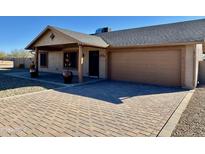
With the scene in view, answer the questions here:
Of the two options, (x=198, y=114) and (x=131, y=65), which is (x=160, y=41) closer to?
(x=131, y=65)

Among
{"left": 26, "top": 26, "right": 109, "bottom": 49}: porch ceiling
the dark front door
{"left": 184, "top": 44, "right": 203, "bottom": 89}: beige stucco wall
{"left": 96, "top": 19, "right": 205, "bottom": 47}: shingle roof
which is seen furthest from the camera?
the dark front door

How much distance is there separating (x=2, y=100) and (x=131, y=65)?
8425 mm

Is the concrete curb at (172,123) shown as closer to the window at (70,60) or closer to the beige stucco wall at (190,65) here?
the beige stucco wall at (190,65)

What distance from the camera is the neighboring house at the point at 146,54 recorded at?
34.0 feet

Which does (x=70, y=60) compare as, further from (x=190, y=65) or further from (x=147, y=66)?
(x=190, y=65)

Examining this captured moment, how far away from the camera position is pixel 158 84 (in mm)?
11562

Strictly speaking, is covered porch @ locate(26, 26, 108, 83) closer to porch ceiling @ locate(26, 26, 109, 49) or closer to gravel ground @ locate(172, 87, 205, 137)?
porch ceiling @ locate(26, 26, 109, 49)

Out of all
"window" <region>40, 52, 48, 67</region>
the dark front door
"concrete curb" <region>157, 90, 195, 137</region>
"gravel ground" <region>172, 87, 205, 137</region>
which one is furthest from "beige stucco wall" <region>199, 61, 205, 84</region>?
"window" <region>40, 52, 48, 67</region>

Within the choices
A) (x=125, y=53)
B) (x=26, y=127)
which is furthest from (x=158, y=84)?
(x=26, y=127)

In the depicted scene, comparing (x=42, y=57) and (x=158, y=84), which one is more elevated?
(x=42, y=57)

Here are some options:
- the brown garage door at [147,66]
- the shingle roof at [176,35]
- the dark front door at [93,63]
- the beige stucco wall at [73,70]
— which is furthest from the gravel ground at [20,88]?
the shingle roof at [176,35]

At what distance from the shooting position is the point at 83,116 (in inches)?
204

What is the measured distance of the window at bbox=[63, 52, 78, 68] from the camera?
1623 cm
